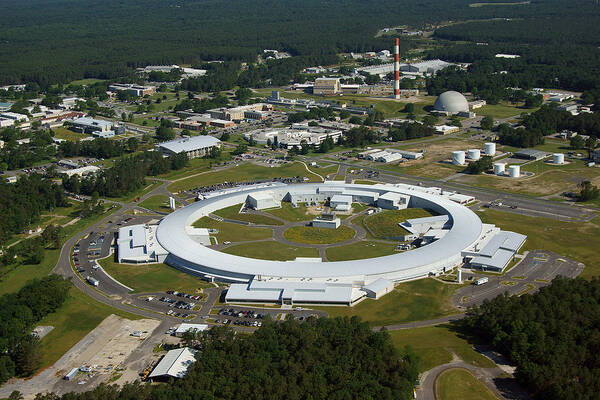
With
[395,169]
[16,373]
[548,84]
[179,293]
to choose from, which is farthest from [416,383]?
[548,84]

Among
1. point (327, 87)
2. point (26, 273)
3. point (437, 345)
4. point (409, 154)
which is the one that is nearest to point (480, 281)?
point (437, 345)

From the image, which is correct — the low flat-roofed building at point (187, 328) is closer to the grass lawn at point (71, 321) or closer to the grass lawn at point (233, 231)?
the grass lawn at point (71, 321)

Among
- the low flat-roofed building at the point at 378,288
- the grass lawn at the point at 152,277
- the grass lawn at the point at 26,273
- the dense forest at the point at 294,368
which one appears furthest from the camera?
the grass lawn at the point at 26,273

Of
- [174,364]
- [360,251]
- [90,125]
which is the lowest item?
[360,251]

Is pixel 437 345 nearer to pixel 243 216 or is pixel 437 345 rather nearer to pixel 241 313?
pixel 241 313

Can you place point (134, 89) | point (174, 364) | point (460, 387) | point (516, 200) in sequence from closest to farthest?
point (460, 387) → point (174, 364) → point (516, 200) → point (134, 89)

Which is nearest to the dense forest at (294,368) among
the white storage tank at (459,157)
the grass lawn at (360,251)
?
the grass lawn at (360,251)

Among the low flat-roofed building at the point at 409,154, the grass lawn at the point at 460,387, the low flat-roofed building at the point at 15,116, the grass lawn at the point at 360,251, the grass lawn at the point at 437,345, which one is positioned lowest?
the grass lawn at the point at 460,387
